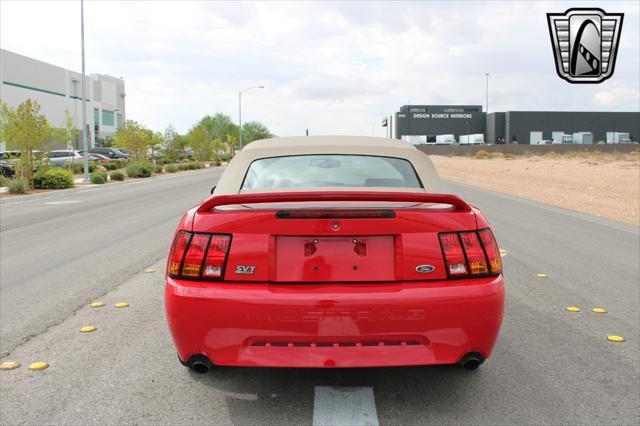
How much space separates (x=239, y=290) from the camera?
2904 millimetres

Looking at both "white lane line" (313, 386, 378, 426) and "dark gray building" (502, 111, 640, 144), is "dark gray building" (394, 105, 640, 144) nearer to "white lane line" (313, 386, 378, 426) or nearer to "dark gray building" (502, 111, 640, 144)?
"dark gray building" (502, 111, 640, 144)

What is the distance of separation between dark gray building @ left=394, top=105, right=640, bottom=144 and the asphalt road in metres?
97.9

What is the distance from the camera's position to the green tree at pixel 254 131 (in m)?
116

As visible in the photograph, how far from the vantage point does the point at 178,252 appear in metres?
3.09

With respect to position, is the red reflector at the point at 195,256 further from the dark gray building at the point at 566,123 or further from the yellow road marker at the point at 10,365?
the dark gray building at the point at 566,123

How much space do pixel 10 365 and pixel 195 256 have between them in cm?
186

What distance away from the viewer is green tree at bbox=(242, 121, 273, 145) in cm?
11616

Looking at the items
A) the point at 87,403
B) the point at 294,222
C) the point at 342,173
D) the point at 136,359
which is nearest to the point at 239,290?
the point at 294,222

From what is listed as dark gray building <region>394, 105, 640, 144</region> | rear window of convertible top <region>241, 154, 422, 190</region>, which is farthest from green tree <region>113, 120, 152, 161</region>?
dark gray building <region>394, 105, 640, 144</region>

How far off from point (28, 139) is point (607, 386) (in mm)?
24759

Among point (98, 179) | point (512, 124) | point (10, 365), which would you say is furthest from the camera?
point (512, 124)

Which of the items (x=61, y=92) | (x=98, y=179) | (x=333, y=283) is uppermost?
(x=61, y=92)

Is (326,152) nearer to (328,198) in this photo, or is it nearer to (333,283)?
(328,198)

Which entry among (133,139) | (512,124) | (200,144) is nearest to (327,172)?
(133,139)
